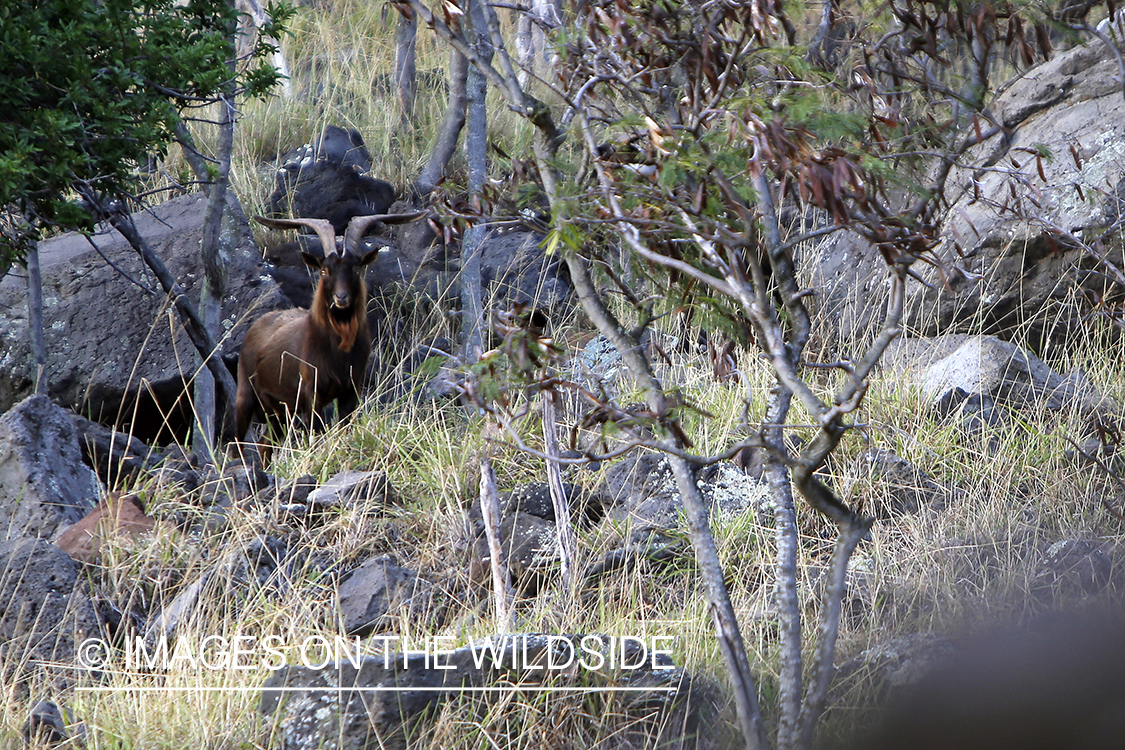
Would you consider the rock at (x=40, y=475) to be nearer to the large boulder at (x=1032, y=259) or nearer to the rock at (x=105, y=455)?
the rock at (x=105, y=455)

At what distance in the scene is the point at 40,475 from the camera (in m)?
4.94

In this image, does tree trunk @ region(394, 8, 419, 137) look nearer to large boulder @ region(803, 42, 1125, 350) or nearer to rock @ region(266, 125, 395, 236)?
rock @ region(266, 125, 395, 236)

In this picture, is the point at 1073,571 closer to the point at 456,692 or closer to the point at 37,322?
the point at 456,692

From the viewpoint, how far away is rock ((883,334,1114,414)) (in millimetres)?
5801

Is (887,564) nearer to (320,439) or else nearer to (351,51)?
(320,439)

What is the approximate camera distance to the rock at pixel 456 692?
10.2 ft

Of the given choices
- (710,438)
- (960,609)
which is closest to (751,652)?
(960,609)

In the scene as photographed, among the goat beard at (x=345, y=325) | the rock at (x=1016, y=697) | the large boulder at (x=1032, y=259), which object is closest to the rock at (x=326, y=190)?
the goat beard at (x=345, y=325)

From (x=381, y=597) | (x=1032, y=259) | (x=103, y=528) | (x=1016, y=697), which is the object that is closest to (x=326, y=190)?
(x=103, y=528)

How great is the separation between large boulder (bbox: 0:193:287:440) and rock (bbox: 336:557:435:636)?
9.58 feet

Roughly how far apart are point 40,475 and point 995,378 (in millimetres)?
5225

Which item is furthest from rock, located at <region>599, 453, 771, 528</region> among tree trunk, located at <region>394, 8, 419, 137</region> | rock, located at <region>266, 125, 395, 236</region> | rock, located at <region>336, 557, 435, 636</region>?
tree trunk, located at <region>394, 8, 419, 137</region>

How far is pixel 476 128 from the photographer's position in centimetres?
723

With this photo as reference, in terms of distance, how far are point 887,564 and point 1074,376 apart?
2.26m
